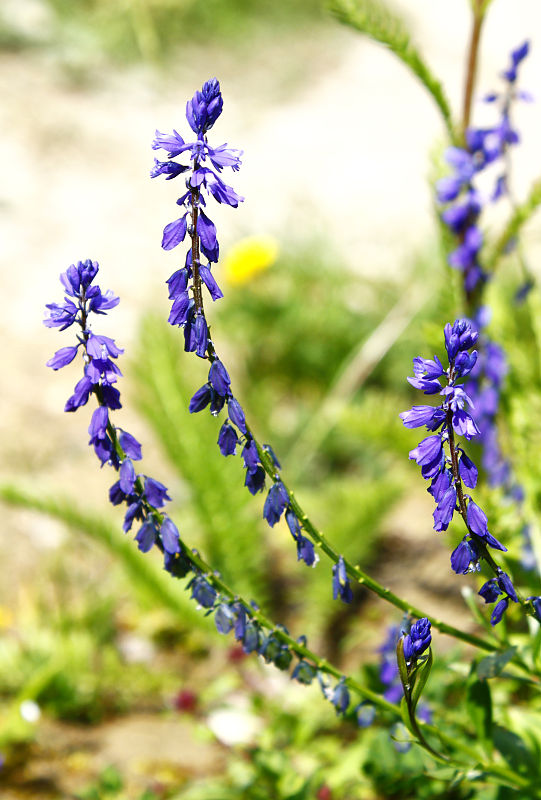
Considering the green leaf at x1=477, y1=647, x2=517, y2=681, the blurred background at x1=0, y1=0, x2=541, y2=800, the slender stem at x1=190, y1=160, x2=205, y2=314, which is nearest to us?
the slender stem at x1=190, y1=160, x2=205, y2=314

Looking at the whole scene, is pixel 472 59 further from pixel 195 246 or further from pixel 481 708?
pixel 481 708

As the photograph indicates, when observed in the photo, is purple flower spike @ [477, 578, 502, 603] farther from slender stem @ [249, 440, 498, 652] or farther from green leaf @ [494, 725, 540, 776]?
green leaf @ [494, 725, 540, 776]


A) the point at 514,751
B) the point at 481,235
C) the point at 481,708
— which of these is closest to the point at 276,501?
the point at 481,708

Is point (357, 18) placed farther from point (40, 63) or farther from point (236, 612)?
point (40, 63)

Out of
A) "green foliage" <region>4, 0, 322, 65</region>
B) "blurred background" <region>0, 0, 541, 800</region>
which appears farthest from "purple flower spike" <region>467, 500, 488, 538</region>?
"green foliage" <region>4, 0, 322, 65</region>

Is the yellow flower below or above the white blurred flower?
above

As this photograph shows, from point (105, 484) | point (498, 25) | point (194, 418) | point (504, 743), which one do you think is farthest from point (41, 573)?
point (498, 25)
